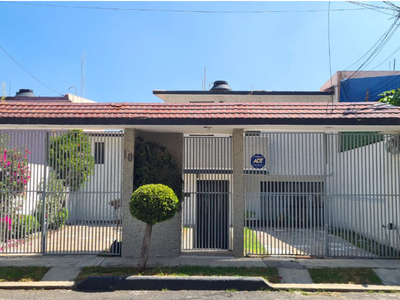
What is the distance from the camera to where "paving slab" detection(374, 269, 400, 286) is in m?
6.91

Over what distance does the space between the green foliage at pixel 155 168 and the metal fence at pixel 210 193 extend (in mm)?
510

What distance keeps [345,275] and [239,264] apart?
2.15 meters

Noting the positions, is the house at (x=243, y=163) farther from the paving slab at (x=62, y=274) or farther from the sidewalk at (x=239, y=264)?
the paving slab at (x=62, y=274)

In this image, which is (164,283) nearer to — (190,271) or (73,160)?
(190,271)

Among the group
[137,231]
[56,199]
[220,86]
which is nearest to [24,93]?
[220,86]

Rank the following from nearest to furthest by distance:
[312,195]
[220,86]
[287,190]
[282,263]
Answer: [282,263] → [312,195] → [287,190] → [220,86]

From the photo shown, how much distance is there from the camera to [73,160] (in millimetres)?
8656

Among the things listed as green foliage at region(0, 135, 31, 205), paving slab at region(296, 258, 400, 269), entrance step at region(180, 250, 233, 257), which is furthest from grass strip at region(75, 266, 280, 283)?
green foliage at region(0, 135, 31, 205)

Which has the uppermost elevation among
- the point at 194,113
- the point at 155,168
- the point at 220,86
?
the point at 220,86

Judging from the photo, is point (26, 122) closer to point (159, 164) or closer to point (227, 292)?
point (159, 164)

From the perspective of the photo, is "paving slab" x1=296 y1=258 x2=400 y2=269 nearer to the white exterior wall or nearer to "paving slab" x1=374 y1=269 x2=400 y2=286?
"paving slab" x1=374 y1=269 x2=400 y2=286

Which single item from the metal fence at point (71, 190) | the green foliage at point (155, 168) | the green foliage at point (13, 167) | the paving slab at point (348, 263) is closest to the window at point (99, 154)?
the metal fence at point (71, 190)

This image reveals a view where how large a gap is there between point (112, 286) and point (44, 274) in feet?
5.23

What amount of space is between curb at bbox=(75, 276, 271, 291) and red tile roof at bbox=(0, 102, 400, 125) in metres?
3.28
